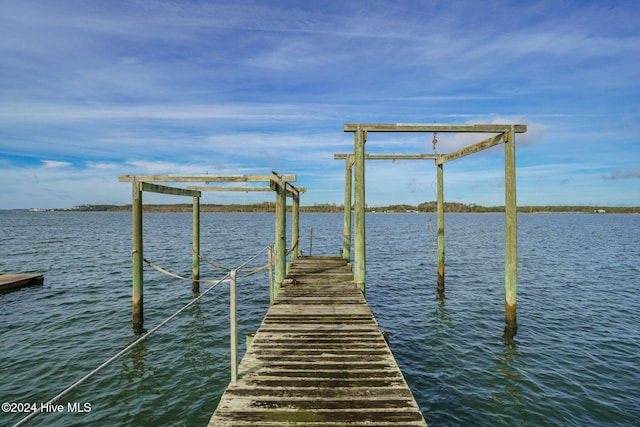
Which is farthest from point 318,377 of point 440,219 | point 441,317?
point 440,219

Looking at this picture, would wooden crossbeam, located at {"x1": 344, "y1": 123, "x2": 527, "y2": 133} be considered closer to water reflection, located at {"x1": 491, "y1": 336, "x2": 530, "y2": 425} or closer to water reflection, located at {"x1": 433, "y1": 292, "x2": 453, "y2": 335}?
water reflection, located at {"x1": 491, "y1": 336, "x2": 530, "y2": 425}

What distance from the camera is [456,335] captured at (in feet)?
35.0

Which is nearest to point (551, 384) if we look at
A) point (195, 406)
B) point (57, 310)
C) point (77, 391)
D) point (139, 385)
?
point (195, 406)

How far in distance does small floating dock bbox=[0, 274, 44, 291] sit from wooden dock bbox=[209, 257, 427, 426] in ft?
46.8

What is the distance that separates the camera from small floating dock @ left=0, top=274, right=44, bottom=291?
1533 centimetres

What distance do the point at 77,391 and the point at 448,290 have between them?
1424cm

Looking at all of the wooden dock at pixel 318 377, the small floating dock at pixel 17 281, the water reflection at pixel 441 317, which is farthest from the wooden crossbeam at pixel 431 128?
the small floating dock at pixel 17 281

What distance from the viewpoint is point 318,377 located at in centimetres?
483

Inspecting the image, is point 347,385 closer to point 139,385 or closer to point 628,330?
point 139,385

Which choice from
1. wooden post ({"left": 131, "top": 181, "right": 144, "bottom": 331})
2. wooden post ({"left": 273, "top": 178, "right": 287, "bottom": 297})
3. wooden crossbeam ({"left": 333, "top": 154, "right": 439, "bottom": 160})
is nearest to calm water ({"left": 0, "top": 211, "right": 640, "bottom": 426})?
wooden post ({"left": 131, "top": 181, "right": 144, "bottom": 331})

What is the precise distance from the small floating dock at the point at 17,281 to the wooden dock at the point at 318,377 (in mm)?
14278

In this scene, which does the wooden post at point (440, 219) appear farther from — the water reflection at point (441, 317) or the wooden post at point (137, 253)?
the wooden post at point (137, 253)

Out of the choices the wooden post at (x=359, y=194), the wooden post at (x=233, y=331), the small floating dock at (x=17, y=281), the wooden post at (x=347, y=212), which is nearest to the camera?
the wooden post at (x=233, y=331)

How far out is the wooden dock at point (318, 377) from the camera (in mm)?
3949
